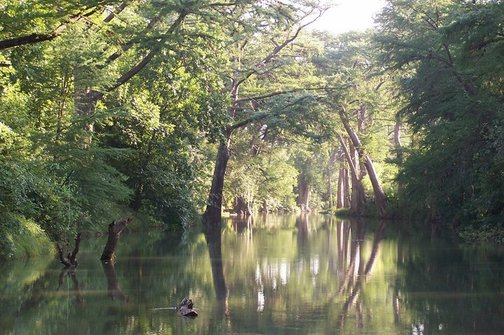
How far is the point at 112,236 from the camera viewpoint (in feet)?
56.3

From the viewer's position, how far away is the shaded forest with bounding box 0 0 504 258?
14852 millimetres

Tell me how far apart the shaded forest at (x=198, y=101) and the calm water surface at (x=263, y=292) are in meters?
1.54

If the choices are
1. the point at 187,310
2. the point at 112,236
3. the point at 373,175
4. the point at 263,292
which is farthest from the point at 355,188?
the point at 187,310

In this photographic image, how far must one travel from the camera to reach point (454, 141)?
2394 centimetres

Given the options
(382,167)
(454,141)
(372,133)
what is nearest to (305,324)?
(454,141)

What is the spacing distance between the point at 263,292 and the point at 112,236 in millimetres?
5632

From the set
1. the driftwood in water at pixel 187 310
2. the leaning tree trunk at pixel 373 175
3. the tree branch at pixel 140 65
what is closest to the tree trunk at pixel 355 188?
the leaning tree trunk at pixel 373 175

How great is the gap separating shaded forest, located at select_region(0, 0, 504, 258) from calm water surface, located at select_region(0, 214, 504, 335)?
154cm

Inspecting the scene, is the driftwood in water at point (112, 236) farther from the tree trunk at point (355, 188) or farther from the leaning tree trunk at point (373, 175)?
the tree trunk at point (355, 188)

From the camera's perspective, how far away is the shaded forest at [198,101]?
14852 millimetres

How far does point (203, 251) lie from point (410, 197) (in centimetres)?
1062

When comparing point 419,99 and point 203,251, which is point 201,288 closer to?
point 203,251

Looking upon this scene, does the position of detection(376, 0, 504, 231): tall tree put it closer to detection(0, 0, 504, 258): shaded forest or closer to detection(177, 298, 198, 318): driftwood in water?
detection(0, 0, 504, 258): shaded forest

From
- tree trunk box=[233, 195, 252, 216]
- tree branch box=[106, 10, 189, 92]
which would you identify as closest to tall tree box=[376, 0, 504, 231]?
tree branch box=[106, 10, 189, 92]
